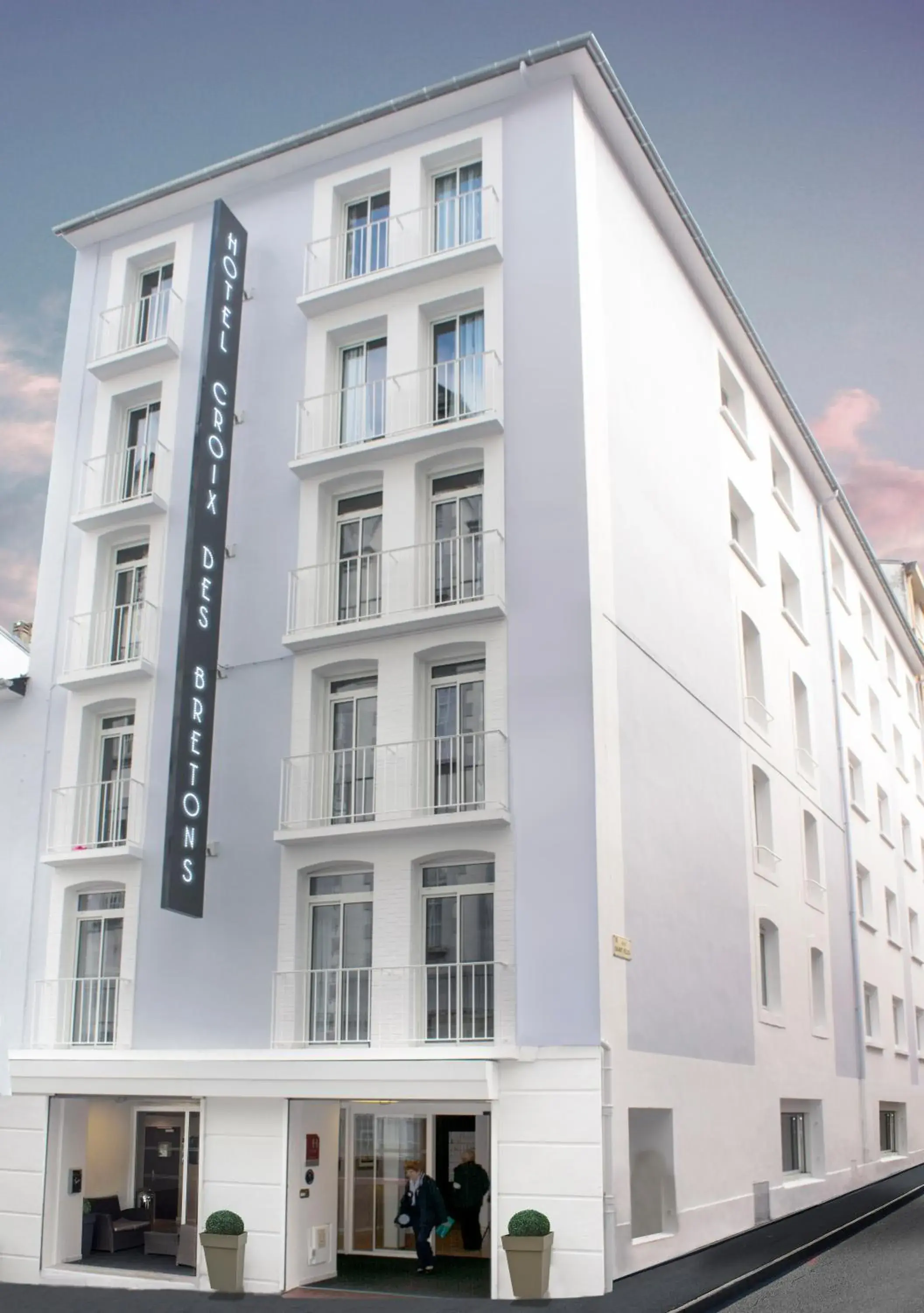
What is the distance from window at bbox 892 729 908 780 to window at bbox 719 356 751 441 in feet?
53.9

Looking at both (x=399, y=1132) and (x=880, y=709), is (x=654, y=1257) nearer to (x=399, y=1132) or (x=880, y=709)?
(x=399, y=1132)

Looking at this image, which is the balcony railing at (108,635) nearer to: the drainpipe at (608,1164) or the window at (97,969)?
the window at (97,969)

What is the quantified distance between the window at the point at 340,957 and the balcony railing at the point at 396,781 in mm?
943

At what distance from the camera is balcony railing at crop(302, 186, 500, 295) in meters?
21.5

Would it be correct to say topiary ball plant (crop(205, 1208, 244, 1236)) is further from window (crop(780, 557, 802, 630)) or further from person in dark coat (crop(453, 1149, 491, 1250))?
window (crop(780, 557, 802, 630))

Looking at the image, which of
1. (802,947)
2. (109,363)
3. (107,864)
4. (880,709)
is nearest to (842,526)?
(880,709)

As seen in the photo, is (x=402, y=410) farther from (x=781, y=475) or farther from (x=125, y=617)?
(x=781, y=475)

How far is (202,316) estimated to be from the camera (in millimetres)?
23484

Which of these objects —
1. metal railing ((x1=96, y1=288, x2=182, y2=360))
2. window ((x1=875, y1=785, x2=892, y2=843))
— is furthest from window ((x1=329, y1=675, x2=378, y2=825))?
window ((x1=875, y1=785, x2=892, y2=843))

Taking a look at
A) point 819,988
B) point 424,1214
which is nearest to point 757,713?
point 819,988

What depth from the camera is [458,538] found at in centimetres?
1950

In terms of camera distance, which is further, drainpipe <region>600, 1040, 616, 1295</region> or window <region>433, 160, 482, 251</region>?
window <region>433, 160, 482, 251</region>

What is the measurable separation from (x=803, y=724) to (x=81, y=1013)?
1735 centimetres

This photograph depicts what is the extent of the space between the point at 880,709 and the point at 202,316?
25.0 metres
